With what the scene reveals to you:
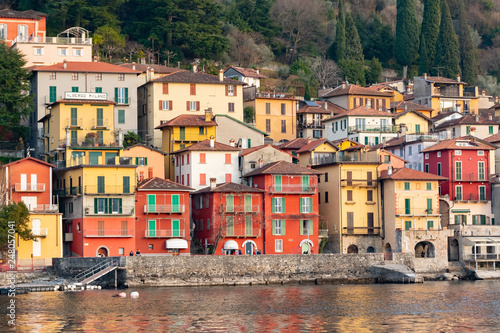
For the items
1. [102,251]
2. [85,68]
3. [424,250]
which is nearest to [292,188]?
[424,250]

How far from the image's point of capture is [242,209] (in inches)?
3041

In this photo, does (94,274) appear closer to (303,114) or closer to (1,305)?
(1,305)

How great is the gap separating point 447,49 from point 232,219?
58.4 metres

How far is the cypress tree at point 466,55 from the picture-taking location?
12988 centimetres

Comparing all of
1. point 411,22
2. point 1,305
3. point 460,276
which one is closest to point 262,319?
point 1,305

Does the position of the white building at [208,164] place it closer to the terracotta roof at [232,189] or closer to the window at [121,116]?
the terracotta roof at [232,189]

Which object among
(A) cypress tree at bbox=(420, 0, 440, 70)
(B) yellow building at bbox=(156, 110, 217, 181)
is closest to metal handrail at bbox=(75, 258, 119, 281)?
(B) yellow building at bbox=(156, 110, 217, 181)

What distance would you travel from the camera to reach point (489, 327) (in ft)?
164

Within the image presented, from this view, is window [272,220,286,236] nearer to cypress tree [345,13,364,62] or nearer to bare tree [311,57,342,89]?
bare tree [311,57,342,89]

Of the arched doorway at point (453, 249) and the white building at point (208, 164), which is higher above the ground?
the white building at point (208, 164)

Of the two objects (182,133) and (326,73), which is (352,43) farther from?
(182,133)

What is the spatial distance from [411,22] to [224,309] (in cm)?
8407

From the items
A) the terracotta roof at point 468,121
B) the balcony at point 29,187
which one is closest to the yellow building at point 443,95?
the terracotta roof at point 468,121

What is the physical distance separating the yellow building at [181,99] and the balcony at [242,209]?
14.2m
